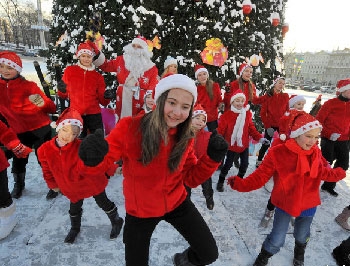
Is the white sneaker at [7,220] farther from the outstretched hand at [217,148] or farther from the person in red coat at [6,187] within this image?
the outstretched hand at [217,148]

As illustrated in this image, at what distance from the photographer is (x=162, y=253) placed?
2812 millimetres

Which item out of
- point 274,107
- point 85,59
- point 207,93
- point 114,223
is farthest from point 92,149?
point 274,107

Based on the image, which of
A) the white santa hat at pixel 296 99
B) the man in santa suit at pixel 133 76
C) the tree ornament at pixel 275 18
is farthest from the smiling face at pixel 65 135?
the tree ornament at pixel 275 18

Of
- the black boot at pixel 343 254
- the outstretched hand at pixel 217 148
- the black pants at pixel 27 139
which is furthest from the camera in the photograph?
the black pants at pixel 27 139

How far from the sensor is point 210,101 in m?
4.83

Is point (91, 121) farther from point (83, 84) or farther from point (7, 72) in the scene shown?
point (7, 72)

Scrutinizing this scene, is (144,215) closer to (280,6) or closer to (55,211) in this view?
(55,211)

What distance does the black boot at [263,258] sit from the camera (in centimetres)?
267

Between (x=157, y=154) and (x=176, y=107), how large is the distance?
1.27ft

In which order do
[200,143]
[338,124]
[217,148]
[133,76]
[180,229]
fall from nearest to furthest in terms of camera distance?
1. [217,148]
2. [180,229]
3. [200,143]
4. [338,124]
5. [133,76]

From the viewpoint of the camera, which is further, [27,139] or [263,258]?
[27,139]

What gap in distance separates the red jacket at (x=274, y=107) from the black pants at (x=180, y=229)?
347cm

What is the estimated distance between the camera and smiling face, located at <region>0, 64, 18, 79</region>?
3323 millimetres

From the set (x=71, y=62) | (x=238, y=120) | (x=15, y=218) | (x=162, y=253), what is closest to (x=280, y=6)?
(x=238, y=120)
